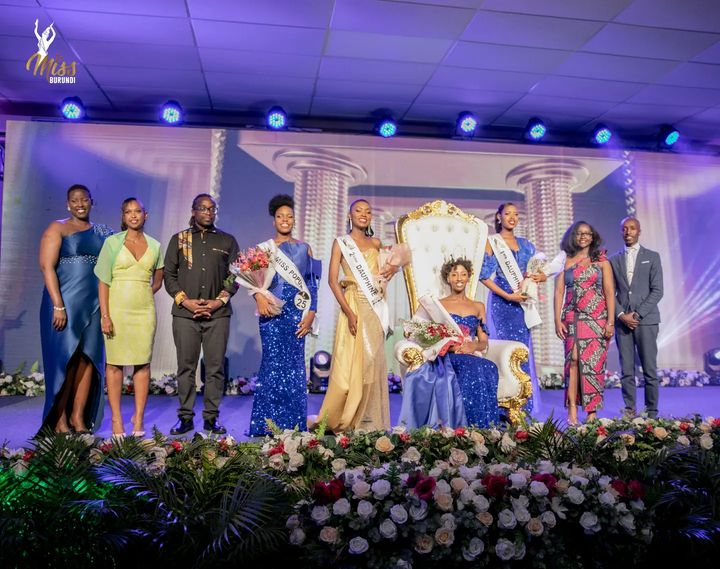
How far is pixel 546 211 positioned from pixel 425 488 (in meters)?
6.29

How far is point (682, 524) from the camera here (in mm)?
1536

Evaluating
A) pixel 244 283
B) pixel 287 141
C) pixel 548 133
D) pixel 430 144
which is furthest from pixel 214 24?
pixel 548 133

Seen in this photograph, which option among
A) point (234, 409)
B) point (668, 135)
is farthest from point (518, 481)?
point (668, 135)

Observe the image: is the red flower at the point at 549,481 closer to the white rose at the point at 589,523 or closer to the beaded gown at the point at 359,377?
the white rose at the point at 589,523

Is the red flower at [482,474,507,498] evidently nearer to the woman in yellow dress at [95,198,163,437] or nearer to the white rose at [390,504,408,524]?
the white rose at [390,504,408,524]

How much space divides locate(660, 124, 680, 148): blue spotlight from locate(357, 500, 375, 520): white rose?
7.36 meters

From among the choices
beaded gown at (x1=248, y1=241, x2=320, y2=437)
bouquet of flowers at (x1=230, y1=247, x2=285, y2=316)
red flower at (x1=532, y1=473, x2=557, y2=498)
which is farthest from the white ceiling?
red flower at (x1=532, y1=473, x2=557, y2=498)

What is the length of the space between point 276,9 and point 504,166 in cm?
357

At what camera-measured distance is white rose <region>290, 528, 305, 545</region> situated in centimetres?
136

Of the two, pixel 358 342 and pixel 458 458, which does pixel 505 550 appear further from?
pixel 358 342

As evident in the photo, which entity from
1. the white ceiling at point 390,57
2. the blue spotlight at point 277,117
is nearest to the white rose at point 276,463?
the white ceiling at point 390,57

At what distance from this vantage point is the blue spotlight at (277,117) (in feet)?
21.3

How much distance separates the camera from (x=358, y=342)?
148 inches

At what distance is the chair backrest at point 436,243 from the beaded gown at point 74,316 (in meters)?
2.05
